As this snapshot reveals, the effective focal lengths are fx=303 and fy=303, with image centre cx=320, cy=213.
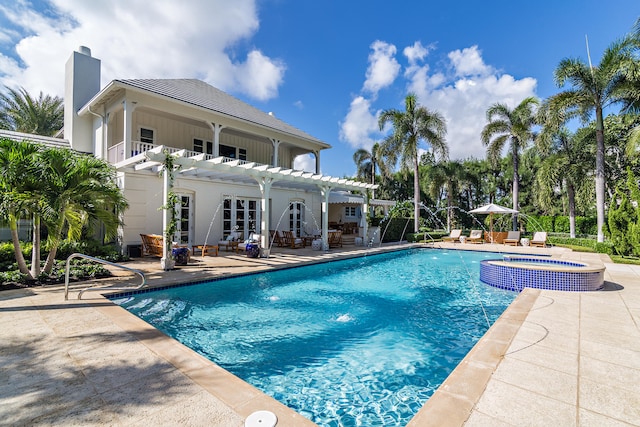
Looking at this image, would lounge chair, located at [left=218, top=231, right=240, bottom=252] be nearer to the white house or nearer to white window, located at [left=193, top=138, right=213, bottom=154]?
the white house

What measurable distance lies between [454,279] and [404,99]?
15501 mm

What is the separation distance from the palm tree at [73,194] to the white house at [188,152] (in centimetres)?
179

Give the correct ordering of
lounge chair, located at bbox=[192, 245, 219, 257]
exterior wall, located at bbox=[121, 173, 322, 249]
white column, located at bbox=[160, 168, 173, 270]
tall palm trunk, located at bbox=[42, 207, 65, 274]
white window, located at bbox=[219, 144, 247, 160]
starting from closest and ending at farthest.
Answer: tall palm trunk, located at bbox=[42, 207, 65, 274], white column, located at bbox=[160, 168, 173, 270], exterior wall, located at bbox=[121, 173, 322, 249], lounge chair, located at bbox=[192, 245, 219, 257], white window, located at bbox=[219, 144, 247, 160]

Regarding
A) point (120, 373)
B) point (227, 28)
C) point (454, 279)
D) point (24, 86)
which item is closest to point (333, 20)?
point (227, 28)

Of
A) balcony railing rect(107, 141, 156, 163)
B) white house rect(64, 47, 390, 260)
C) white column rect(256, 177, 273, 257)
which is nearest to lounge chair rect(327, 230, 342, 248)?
white house rect(64, 47, 390, 260)

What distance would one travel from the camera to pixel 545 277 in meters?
8.01

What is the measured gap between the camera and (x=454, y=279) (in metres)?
10.3

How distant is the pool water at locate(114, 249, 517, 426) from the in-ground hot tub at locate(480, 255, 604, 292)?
1.63 feet

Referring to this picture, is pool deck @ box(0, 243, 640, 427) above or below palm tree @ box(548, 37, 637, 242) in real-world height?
below

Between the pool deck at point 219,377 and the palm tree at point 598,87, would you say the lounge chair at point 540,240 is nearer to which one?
the palm tree at point 598,87

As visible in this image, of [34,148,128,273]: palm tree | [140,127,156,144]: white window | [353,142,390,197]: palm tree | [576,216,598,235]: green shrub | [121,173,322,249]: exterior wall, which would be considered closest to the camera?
[34,148,128,273]: palm tree

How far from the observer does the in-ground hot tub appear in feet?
25.0

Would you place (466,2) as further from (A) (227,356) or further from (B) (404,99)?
(A) (227,356)

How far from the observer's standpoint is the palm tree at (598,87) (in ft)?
49.3
